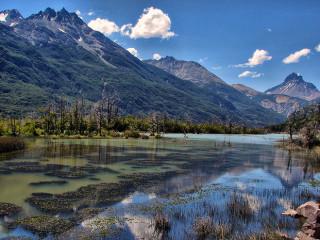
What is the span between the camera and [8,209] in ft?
52.2

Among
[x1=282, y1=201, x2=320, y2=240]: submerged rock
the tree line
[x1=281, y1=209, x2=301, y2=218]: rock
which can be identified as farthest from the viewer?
the tree line

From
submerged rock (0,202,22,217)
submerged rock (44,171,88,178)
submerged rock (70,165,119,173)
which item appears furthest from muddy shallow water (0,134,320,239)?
submerged rock (0,202,22,217)

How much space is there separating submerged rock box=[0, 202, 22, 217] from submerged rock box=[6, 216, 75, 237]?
150 centimetres

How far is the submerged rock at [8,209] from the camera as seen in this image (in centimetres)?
1518

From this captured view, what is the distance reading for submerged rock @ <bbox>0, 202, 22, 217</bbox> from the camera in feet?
49.8

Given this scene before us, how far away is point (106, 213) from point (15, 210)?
591 centimetres

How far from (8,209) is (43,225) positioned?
13.6 feet

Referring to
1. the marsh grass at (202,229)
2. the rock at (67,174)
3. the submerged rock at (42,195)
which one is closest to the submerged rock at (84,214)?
the submerged rock at (42,195)

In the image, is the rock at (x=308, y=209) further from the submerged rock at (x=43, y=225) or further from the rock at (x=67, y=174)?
the rock at (x=67, y=174)

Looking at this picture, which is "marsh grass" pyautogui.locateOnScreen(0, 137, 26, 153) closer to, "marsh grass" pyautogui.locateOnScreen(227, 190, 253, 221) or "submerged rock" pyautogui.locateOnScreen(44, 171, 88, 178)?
"submerged rock" pyautogui.locateOnScreen(44, 171, 88, 178)

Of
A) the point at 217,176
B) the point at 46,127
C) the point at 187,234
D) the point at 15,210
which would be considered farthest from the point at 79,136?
the point at 187,234

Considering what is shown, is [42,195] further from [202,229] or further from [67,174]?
[202,229]

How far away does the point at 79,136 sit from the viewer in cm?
8788

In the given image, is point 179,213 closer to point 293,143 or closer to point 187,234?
point 187,234
